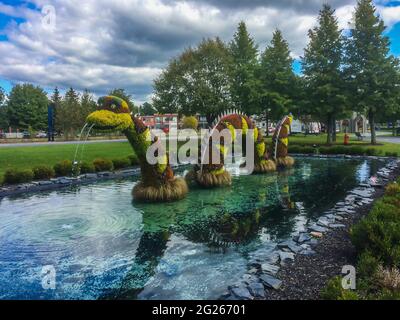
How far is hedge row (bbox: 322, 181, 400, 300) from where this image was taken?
430 centimetres

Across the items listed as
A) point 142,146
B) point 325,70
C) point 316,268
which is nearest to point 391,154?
point 325,70

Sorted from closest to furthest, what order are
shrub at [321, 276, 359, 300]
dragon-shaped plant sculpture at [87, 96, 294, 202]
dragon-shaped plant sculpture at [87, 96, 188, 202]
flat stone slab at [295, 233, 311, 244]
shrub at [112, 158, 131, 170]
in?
shrub at [321, 276, 359, 300] → flat stone slab at [295, 233, 311, 244] → dragon-shaped plant sculpture at [87, 96, 188, 202] → dragon-shaped plant sculpture at [87, 96, 294, 202] → shrub at [112, 158, 131, 170]

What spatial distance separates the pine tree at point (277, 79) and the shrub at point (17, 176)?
25.0 m

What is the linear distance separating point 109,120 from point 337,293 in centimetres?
735

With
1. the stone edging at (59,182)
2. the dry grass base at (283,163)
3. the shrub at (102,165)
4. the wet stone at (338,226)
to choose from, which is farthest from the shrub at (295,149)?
the wet stone at (338,226)

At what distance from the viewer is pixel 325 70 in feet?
103

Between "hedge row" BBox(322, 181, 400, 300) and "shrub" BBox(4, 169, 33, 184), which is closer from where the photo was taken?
"hedge row" BBox(322, 181, 400, 300)

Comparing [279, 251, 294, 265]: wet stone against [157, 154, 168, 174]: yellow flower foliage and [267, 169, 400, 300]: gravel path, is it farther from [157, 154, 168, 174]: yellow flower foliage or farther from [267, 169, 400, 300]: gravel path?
[157, 154, 168, 174]: yellow flower foliage

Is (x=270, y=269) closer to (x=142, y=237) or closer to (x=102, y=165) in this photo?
(x=142, y=237)

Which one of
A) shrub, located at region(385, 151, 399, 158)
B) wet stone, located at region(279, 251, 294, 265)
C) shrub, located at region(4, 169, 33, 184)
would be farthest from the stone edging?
shrub, located at region(385, 151, 399, 158)

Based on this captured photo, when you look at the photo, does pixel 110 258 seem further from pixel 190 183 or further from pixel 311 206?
pixel 190 183

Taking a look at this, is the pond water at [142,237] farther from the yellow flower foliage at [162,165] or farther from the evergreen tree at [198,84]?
the evergreen tree at [198,84]

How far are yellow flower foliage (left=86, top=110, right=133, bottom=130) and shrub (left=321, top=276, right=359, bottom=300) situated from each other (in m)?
7.11
